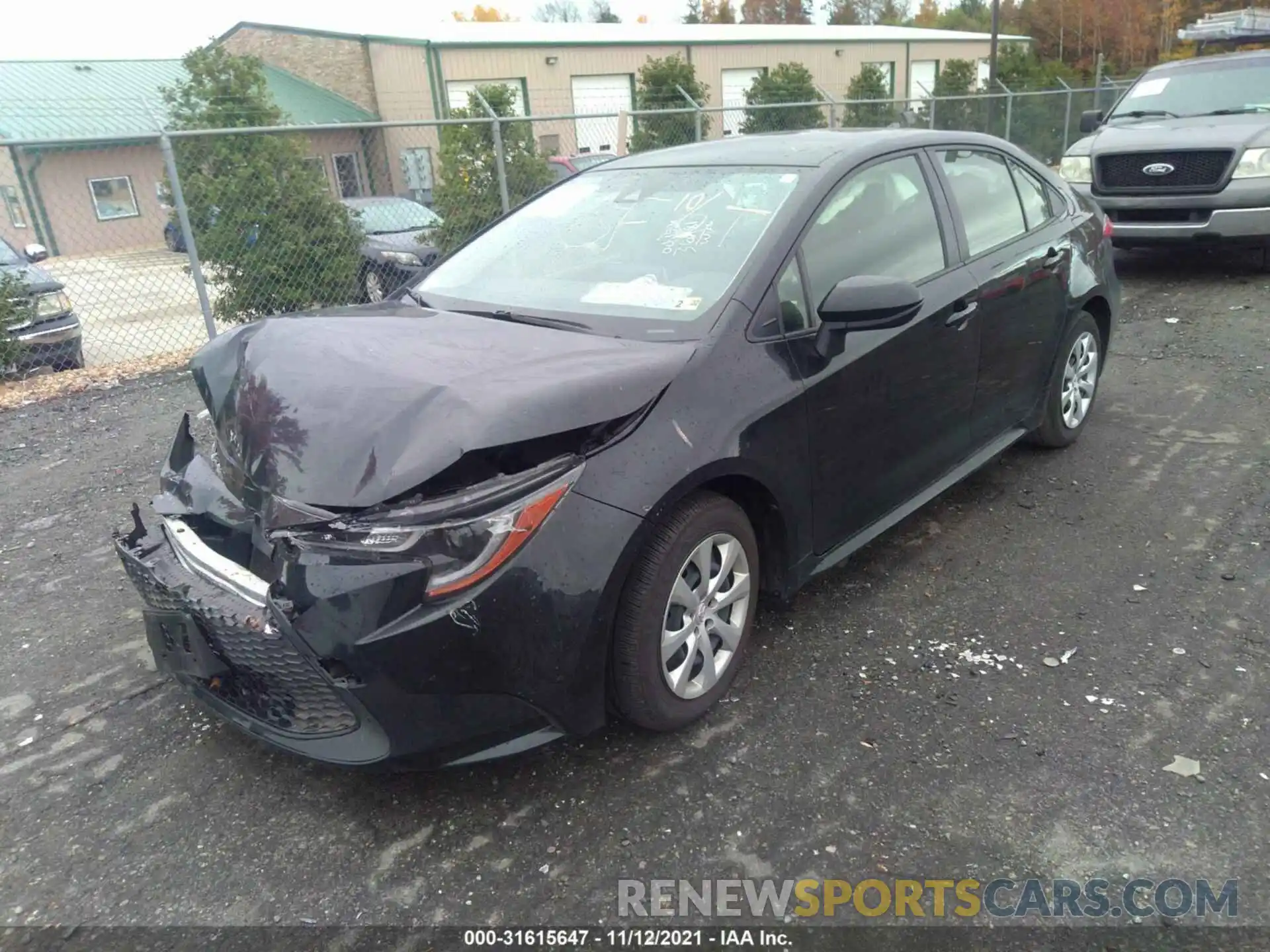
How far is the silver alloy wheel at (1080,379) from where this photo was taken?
14.9ft

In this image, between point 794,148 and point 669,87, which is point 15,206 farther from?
point 794,148

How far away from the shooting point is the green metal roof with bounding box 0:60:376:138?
75.6 ft

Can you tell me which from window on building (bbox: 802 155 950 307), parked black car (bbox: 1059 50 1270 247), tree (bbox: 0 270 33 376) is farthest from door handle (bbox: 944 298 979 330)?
tree (bbox: 0 270 33 376)

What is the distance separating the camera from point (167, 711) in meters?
2.96

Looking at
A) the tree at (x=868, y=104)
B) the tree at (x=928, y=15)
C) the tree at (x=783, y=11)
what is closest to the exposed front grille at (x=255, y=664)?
the tree at (x=868, y=104)

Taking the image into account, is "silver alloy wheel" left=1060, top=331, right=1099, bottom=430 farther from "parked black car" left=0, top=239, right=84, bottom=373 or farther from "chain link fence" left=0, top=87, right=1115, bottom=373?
"parked black car" left=0, top=239, right=84, bottom=373

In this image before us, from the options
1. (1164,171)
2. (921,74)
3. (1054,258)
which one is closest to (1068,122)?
(1164,171)

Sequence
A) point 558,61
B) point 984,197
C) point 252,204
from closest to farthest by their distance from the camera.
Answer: point 984,197, point 252,204, point 558,61

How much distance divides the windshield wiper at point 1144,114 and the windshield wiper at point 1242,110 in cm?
25

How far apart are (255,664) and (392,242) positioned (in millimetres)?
8754

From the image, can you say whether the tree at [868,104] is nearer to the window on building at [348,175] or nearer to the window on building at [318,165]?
the window on building at [348,175]

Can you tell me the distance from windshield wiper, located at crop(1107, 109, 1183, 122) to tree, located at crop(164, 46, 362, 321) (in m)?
7.83

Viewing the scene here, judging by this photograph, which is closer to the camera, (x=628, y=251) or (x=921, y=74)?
(x=628, y=251)

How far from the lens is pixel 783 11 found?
230 ft
